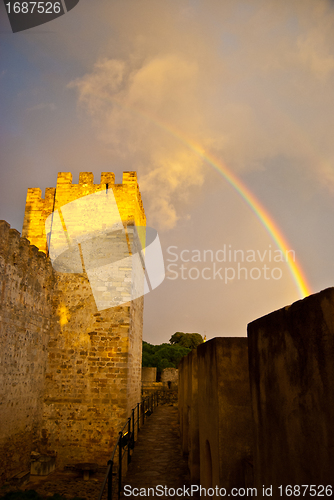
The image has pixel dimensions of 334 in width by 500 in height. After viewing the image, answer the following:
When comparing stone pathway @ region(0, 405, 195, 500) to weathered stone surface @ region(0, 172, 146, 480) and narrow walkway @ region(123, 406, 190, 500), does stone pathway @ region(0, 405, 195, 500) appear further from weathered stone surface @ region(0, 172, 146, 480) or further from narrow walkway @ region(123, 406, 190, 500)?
weathered stone surface @ region(0, 172, 146, 480)

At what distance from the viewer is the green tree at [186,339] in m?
54.5

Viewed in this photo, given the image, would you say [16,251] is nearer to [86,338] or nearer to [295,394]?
[86,338]

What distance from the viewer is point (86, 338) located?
9820mm

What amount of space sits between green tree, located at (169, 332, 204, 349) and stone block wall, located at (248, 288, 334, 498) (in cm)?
5352

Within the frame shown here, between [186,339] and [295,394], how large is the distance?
182 ft

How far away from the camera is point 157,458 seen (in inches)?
311

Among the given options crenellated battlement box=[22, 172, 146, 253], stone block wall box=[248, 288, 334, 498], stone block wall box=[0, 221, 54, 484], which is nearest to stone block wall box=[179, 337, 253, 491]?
stone block wall box=[248, 288, 334, 498]

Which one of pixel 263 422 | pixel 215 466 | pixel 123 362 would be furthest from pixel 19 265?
pixel 263 422

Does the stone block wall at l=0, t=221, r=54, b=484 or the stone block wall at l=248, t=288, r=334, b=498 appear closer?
the stone block wall at l=248, t=288, r=334, b=498

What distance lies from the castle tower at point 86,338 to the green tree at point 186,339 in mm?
44389

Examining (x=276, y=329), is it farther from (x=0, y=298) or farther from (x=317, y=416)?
(x=0, y=298)

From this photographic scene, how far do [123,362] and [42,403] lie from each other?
2.41 metres

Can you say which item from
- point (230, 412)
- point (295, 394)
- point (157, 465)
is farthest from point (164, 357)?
point (295, 394)

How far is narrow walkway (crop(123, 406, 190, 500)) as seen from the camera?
604 cm
